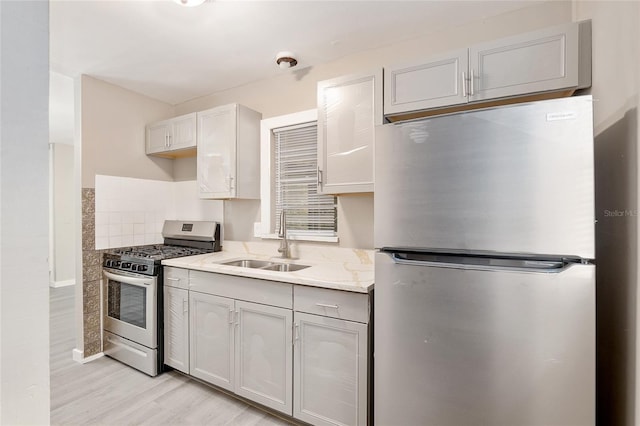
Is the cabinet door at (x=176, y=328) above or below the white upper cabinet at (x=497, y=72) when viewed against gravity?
below

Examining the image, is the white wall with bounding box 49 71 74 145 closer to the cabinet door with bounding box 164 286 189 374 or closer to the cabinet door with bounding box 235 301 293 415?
the cabinet door with bounding box 164 286 189 374

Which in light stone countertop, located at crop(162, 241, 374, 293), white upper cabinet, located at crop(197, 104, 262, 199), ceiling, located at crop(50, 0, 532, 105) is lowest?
light stone countertop, located at crop(162, 241, 374, 293)

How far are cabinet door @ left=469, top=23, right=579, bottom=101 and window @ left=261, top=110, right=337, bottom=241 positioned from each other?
1.28 m

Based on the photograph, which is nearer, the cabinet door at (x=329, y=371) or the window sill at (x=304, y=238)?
the cabinet door at (x=329, y=371)

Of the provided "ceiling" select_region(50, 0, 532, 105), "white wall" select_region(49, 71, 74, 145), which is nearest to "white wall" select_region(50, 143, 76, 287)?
"white wall" select_region(49, 71, 74, 145)

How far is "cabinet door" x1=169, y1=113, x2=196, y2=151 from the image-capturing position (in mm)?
3023

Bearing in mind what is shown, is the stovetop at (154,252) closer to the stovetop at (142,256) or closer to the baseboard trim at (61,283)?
the stovetop at (142,256)

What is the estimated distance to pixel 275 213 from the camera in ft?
9.66

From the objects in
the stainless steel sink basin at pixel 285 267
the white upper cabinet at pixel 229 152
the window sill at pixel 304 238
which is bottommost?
the stainless steel sink basin at pixel 285 267

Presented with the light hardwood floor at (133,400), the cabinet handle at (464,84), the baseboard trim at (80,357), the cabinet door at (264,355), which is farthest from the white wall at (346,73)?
the baseboard trim at (80,357)

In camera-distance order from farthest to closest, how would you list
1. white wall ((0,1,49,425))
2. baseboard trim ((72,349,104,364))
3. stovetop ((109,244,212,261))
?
baseboard trim ((72,349,104,364)) → stovetop ((109,244,212,261)) → white wall ((0,1,49,425))

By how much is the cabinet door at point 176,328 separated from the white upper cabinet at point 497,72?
2.03 metres

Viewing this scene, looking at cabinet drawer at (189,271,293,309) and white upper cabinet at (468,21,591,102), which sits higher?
white upper cabinet at (468,21,591,102)

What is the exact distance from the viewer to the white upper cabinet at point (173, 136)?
304cm
